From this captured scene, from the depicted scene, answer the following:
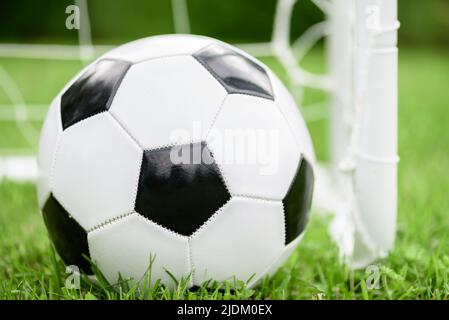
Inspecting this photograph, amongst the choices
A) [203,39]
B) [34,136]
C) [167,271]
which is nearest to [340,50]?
[203,39]

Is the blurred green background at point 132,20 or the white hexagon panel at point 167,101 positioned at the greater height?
the blurred green background at point 132,20

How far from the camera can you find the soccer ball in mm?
1508

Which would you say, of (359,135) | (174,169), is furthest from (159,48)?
(359,135)

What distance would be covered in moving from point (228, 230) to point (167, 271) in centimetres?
20

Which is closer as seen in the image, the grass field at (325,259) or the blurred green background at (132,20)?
the grass field at (325,259)

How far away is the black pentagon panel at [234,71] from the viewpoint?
1.62m

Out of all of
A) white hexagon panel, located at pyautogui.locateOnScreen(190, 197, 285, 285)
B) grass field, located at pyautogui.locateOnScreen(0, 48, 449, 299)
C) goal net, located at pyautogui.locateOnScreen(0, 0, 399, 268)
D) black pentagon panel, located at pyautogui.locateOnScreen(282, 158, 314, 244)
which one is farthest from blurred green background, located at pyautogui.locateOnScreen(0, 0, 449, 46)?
white hexagon panel, located at pyautogui.locateOnScreen(190, 197, 285, 285)

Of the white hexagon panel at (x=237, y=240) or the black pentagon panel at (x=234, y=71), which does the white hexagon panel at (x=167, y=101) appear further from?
the white hexagon panel at (x=237, y=240)

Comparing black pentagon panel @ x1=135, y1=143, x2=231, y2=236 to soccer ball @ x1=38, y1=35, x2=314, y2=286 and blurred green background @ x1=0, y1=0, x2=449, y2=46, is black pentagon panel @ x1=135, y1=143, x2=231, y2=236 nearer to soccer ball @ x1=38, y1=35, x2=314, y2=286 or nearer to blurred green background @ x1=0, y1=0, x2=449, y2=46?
soccer ball @ x1=38, y1=35, x2=314, y2=286

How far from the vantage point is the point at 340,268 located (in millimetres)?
1917

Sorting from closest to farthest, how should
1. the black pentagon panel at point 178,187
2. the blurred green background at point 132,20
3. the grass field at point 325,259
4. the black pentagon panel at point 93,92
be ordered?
the black pentagon panel at point 178,187 < the black pentagon panel at point 93,92 < the grass field at point 325,259 < the blurred green background at point 132,20

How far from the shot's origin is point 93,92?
162 cm

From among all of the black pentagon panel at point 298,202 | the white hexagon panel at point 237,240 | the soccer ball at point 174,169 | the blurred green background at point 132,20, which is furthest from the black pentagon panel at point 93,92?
the blurred green background at point 132,20

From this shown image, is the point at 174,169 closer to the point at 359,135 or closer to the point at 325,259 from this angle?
the point at 359,135
